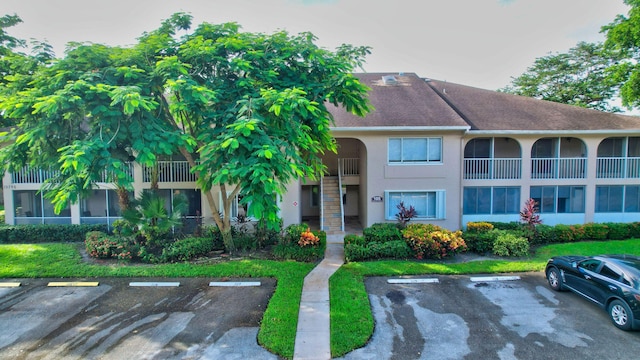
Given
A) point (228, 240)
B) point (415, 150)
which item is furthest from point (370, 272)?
point (415, 150)

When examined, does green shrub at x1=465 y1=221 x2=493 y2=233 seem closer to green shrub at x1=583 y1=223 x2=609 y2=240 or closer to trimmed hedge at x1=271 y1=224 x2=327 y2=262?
green shrub at x1=583 y1=223 x2=609 y2=240

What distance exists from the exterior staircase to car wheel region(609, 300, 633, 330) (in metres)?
10.4

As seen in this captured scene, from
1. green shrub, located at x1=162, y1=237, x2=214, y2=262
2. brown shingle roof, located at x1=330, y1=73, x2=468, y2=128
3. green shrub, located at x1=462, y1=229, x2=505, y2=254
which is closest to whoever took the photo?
green shrub, located at x1=162, y1=237, x2=214, y2=262

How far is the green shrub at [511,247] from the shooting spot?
12773mm

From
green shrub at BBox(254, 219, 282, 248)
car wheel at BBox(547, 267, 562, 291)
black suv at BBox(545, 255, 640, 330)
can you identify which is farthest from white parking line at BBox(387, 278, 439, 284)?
green shrub at BBox(254, 219, 282, 248)

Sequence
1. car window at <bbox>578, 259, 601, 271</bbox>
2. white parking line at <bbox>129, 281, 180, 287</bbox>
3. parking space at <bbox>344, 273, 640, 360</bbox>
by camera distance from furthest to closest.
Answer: white parking line at <bbox>129, 281, 180, 287</bbox>, car window at <bbox>578, 259, 601, 271</bbox>, parking space at <bbox>344, 273, 640, 360</bbox>

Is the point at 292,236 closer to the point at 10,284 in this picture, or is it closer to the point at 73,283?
the point at 73,283

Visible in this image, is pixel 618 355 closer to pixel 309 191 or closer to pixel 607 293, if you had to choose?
pixel 607 293

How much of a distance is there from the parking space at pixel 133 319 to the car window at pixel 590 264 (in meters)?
8.74

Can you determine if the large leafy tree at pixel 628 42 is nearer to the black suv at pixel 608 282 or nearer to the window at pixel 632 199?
the window at pixel 632 199

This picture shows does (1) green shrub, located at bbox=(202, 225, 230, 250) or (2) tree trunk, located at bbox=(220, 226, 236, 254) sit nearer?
(2) tree trunk, located at bbox=(220, 226, 236, 254)

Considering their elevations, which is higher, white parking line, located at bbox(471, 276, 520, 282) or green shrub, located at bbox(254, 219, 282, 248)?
green shrub, located at bbox(254, 219, 282, 248)

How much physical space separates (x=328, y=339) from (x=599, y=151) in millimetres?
20438

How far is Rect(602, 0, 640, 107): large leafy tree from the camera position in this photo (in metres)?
16.0
